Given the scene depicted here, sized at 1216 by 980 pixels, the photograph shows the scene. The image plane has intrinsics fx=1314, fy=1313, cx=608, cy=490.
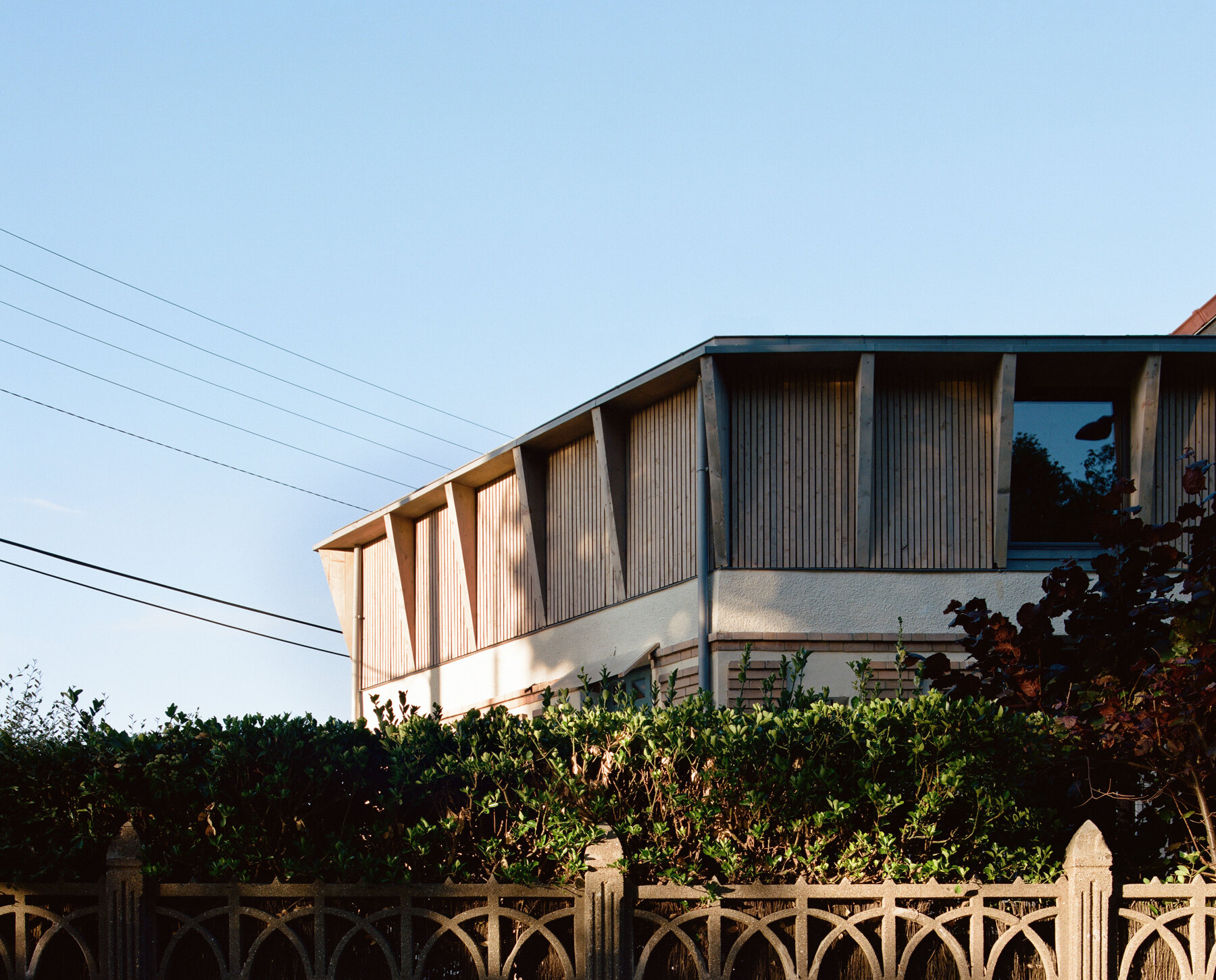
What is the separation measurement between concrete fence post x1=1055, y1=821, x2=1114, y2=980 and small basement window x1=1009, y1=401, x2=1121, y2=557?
31.1 ft

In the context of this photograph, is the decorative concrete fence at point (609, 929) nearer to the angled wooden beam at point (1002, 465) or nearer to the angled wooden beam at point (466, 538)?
the angled wooden beam at point (1002, 465)

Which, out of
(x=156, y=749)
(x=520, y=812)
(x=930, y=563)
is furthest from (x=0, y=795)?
(x=930, y=563)

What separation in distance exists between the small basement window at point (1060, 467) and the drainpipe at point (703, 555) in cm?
382

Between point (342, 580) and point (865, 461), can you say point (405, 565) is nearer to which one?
point (342, 580)

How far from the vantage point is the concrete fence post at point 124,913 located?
7082mm

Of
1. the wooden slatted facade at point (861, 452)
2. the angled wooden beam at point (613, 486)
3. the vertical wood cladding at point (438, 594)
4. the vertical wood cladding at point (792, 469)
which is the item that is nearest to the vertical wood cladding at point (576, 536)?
the angled wooden beam at point (613, 486)

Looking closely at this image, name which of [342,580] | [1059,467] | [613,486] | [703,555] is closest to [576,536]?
[613,486]

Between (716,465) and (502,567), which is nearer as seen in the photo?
(716,465)

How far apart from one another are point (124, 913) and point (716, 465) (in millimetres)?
10099

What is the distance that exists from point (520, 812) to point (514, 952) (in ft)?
2.44

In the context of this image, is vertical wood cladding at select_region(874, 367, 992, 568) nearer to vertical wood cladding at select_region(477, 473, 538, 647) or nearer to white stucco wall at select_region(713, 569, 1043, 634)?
white stucco wall at select_region(713, 569, 1043, 634)

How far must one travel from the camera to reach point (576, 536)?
62.8ft

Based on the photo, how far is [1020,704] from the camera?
28.4 ft

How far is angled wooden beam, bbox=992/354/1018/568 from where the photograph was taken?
51.9 ft
